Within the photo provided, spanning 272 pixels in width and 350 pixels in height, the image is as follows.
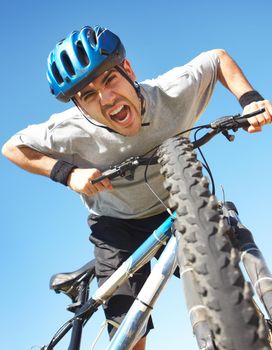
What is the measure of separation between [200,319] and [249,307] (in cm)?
25

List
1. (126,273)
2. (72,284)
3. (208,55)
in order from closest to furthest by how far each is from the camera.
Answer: (126,273), (208,55), (72,284)

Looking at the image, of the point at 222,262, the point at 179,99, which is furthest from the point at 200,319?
the point at 179,99

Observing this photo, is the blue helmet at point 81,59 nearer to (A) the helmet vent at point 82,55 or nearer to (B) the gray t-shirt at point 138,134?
(A) the helmet vent at point 82,55

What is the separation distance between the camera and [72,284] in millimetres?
3879

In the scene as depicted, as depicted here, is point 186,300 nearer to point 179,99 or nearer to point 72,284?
point 179,99

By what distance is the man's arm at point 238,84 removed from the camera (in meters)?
2.61

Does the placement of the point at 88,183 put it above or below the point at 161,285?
above

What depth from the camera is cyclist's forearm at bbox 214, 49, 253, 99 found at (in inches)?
128

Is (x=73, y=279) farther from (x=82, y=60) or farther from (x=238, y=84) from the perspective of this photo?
(x=238, y=84)

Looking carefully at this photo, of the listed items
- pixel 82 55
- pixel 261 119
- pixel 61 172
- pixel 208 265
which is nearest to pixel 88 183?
pixel 61 172

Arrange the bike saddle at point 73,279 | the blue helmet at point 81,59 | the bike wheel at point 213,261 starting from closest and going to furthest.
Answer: the bike wheel at point 213,261
the blue helmet at point 81,59
the bike saddle at point 73,279

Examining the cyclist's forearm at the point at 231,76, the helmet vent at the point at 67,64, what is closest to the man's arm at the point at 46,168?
the helmet vent at the point at 67,64

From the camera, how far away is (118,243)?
3654mm

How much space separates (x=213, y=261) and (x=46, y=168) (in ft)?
6.47
